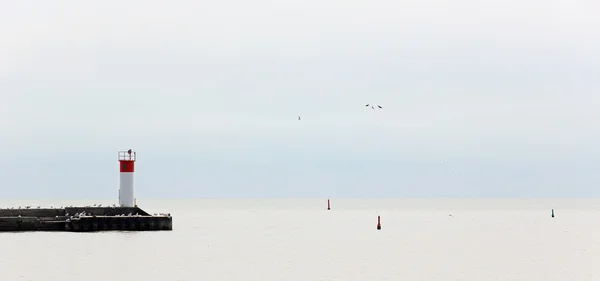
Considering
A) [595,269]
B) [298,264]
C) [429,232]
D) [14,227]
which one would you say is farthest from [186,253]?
[429,232]

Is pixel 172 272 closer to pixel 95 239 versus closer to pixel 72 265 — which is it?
pixel 72 265

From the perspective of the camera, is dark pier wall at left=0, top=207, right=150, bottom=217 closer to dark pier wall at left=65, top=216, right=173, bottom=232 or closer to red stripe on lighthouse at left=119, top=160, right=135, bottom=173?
dark pier wall at left=65, top=216, right=173, bottom=232

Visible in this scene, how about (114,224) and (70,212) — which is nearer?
(114,224)

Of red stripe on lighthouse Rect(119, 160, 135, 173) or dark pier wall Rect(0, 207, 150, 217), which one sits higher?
red stripe on lighthouse Rect(119, 160, 135, 173)

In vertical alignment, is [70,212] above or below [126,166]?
below

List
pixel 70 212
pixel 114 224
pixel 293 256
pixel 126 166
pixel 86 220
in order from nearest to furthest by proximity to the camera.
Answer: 1. pixel 293 256
2. pixel 114 224
3. pixel 86 220
4. pixel 126 166
5. pixel 70 212

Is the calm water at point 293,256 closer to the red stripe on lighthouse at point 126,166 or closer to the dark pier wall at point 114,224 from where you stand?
the dark pier wall at point 114,224

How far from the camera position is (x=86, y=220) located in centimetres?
7181

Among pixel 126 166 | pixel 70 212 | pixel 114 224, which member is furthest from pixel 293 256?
pixel 70 212

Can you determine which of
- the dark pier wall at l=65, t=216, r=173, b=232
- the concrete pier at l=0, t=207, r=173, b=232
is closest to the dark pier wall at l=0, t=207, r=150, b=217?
the concrete pier at l=0, t=207, r=173, b=232

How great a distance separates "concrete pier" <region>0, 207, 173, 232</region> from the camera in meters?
71.1

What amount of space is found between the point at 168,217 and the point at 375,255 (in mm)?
17767

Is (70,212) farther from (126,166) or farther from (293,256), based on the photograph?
(293,256)

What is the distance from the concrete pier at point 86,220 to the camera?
7112 centimetres
